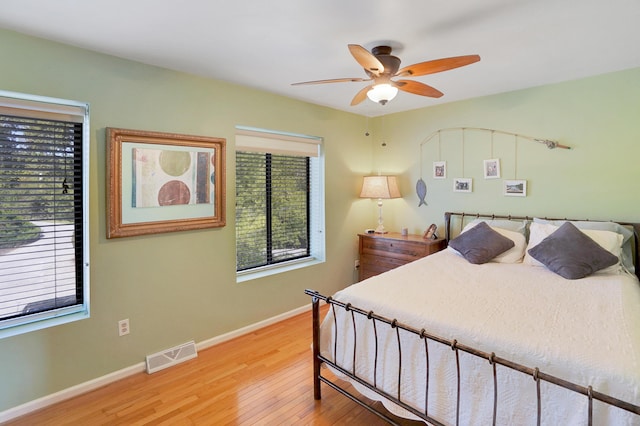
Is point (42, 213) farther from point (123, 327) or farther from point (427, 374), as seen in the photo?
point (427, 374)

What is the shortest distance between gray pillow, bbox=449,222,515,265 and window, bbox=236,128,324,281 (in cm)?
162

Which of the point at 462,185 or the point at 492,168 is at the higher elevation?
the point at 492,168

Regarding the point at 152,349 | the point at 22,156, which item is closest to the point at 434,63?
the point at 22,156

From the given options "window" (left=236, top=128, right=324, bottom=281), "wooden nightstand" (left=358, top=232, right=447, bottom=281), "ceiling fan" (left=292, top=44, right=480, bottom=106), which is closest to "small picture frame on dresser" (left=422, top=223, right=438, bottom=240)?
"wooden nightstand" (left=358, top=232, right=447, bottom=281)

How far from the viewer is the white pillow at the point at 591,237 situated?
2.58m

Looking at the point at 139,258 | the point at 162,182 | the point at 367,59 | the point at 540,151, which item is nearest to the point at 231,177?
the point at 162,182

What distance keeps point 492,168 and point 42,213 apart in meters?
4.04

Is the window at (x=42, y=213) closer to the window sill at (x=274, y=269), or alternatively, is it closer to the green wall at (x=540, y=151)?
the window sill at (x=274, y=269)

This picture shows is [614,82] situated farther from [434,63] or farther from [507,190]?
[434,63]

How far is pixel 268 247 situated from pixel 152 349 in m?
1.46

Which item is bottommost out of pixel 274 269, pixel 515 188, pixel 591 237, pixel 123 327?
pixel 123 327

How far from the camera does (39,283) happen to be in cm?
225

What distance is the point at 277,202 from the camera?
145 inches

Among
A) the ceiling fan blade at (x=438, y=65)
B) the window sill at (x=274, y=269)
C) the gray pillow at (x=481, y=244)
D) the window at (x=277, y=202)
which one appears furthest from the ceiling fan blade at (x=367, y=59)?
the window sill at (x=274, y=269)
